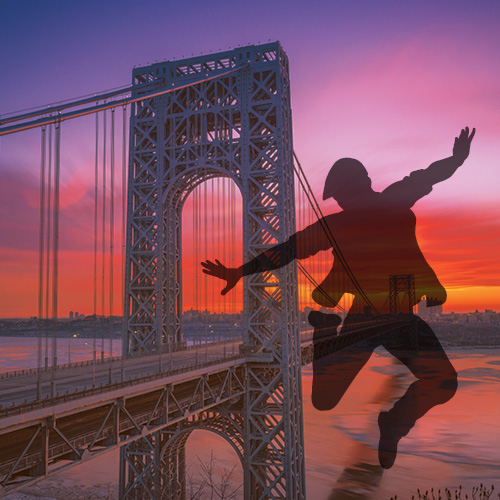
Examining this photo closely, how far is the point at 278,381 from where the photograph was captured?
2595cm

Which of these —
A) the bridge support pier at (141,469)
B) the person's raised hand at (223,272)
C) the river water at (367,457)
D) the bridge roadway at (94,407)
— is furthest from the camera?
the river water at (367,457)

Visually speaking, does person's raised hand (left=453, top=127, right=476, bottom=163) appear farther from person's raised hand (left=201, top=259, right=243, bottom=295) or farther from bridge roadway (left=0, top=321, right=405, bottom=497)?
bridge roadway (left=0, top=321, right=405, bottom=497)

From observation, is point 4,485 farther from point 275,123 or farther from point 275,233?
point 275,123

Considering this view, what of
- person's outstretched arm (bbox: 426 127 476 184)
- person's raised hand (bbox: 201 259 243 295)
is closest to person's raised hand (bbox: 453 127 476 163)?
person's outstretched arm (bbox: 426 127 476 184)

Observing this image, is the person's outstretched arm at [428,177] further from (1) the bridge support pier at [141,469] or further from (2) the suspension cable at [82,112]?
(1) the bridge support pier at [141,469]

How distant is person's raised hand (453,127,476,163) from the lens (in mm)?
14922

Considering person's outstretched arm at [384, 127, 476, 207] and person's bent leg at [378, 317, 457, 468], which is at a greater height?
person's outstretched arm at [384, 127, 476, 207]

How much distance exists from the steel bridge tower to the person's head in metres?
9.61

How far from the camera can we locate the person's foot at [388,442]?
37312 mm

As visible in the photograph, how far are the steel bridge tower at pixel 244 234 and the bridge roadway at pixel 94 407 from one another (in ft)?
4.22

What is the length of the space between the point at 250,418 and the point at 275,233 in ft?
30.6

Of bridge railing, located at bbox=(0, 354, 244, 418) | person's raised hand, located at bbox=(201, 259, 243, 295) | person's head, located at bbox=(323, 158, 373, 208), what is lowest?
bridge railing, located at bbox=(0, 354, 244, 418)

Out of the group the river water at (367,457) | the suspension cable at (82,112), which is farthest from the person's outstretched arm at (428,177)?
the river water at (367,457)

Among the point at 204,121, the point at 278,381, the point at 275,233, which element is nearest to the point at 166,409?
the point at 278,381
